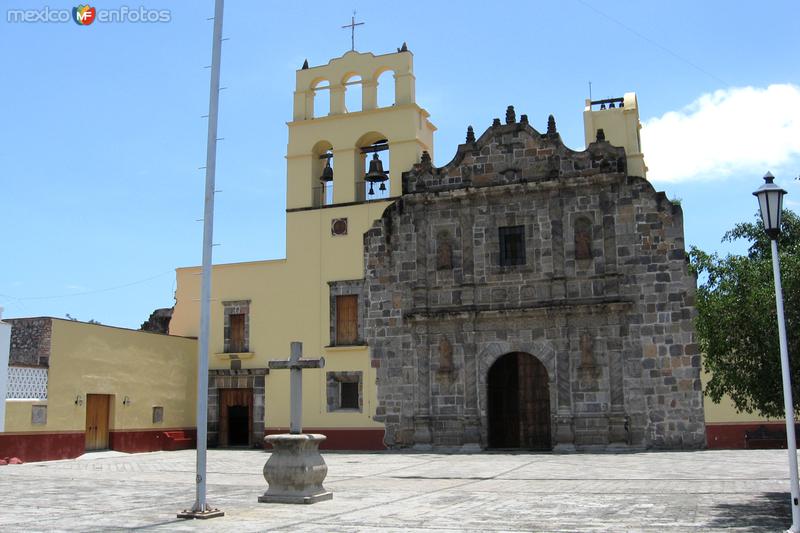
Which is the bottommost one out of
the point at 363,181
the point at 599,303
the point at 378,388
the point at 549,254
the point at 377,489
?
the point at 377,489

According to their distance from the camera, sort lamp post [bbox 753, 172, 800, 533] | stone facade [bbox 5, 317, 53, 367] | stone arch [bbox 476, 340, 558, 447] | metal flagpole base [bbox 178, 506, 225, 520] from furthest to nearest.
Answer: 1. stone arch [bbox 476, 340, 558, 447]
2. stone facade [bbox 5, 317, 53, 367]
3. metal flagpole base [bbox 178, 506, 225, 520]
4. lamp post [bbox 753, 172, 800, 533]

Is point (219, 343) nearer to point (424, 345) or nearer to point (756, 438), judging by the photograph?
point (424, 345)

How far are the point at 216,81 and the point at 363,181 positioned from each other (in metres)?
15.0

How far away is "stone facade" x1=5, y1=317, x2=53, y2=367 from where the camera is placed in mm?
21438

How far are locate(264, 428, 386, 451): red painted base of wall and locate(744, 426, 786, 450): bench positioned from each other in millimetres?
9978

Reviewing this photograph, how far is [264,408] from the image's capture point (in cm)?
2620

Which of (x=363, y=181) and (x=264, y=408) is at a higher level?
(x=363, y=181)

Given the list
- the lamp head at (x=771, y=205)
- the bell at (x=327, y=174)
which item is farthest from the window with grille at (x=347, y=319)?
the lamp head at (x=771, y=205)

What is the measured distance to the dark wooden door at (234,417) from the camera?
26781mm

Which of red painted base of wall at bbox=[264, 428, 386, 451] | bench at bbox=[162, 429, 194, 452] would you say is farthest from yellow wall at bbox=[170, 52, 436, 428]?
bench at bbox=[162, 429, 194, 452]

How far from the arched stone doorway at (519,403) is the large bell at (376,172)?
6671 mm

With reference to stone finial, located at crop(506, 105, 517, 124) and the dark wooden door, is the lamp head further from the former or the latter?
the dark wooden door

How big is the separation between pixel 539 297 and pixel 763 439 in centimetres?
679

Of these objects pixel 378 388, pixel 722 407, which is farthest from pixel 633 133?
pixel 378 388
